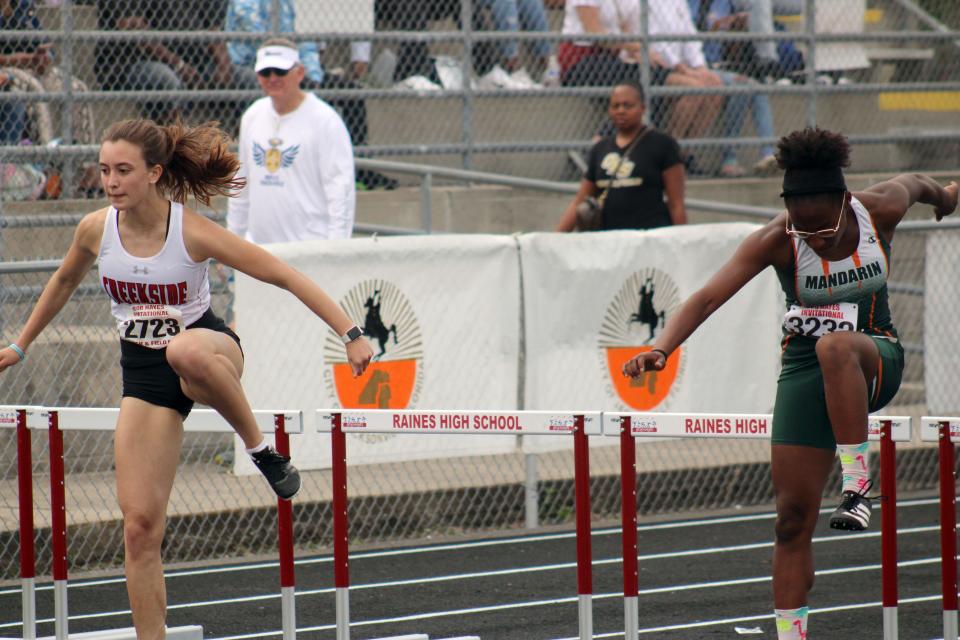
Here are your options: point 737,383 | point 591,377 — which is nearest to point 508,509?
point 591,377

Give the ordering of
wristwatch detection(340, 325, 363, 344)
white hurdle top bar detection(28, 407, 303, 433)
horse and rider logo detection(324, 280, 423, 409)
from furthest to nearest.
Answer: horse and rider logo detection(324, 280, 423, 409) → white hurdle top bar detection(28, 407, 303, 433) → wristwatch detection(340, 325, 363, 344)

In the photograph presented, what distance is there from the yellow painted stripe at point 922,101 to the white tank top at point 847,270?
431 inches

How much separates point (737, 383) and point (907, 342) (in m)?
3.25

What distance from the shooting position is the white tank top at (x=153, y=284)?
208 inches

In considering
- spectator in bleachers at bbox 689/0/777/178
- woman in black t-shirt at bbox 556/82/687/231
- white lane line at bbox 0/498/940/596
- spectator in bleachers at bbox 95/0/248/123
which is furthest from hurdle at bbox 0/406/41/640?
spectator in bleachers at bbox 689/0/777/178

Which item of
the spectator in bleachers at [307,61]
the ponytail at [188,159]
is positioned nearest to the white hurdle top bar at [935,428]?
the ponytail at [188,159]

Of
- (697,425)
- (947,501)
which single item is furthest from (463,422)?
(947,501)

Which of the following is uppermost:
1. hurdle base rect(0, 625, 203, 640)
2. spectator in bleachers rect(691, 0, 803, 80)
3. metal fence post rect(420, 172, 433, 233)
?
spectator in bleachers rect(691, 0, 803, 80)

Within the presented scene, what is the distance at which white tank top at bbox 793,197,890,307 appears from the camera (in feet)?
17.9

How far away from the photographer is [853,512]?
527cm

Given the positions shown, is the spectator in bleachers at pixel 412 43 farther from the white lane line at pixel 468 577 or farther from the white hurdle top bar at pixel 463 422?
the white hurdle top bar at pixel 463 422

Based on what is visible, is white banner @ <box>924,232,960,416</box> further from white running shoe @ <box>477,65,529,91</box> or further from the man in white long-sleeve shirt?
the man in white long-sleeve shirt

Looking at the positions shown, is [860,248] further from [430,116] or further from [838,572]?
[430,116]

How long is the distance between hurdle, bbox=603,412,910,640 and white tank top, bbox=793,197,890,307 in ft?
1.51
